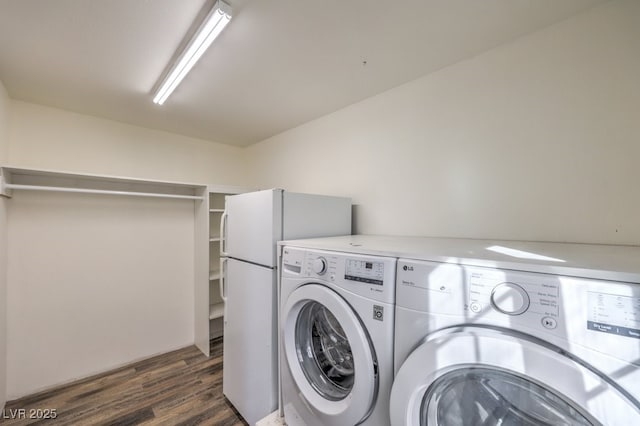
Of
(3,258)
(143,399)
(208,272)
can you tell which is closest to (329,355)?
(143,399)

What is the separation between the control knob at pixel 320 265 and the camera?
1.21 meters

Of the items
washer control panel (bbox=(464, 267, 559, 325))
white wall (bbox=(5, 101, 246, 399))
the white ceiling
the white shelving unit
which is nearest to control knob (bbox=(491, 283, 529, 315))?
washer control panel (bbox=(464, 267, 559, 325))

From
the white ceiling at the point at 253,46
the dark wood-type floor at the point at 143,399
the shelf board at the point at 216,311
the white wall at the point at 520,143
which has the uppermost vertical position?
the white ceiling at the point at 253,46

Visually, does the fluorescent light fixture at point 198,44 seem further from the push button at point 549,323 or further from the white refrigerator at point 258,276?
the push button at point 549,323

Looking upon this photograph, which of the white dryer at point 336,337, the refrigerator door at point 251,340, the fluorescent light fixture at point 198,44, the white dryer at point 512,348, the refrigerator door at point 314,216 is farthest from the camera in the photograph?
the refrigerator door at point 314,216

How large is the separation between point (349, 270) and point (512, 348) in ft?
1.94

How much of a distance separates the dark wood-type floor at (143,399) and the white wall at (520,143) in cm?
188

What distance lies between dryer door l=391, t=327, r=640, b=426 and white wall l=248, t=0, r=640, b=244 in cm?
93

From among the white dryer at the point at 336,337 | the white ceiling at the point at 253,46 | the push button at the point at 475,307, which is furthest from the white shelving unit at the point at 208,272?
the push button at the point at 475,307

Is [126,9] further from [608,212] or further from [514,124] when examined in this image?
[608,212]

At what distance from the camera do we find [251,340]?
1.71 m

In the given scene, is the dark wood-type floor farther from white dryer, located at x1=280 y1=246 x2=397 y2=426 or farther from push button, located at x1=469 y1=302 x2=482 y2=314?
push button, located at x1=469 y1=302 x2=482 y2=314

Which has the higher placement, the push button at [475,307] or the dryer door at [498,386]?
the push button at [475,307]

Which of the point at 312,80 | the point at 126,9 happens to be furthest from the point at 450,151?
the point at 126,9
